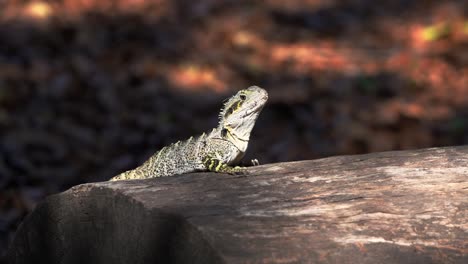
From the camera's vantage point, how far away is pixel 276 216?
3189 mm

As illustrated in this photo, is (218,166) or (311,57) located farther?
(311,57)

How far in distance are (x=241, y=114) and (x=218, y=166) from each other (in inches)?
32.3

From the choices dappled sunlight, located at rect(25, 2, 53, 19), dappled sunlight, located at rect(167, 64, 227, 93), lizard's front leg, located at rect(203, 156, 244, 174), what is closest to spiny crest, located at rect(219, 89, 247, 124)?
lizard's front leg, located at rect(203, 156, 244, 174)

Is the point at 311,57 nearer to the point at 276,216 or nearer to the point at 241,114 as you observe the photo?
the point at 241,114

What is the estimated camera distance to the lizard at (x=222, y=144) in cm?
479

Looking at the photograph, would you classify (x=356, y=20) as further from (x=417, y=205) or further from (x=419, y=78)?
(x=417, y=205)

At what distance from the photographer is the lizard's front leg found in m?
3.90

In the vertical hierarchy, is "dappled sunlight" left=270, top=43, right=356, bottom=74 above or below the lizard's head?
above

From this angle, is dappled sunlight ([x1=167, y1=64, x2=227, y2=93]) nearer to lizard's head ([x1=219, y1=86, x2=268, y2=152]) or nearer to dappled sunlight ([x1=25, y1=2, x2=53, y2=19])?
dappled sunlight ([x1=25, y1=2, x2=53, y2=19])

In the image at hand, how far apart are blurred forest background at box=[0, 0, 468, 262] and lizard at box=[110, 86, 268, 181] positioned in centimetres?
161


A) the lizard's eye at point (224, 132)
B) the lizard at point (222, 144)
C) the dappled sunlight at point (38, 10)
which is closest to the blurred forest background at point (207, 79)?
the dappled sunlight at point (38, 10)

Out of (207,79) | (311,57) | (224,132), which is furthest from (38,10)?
(224,132)

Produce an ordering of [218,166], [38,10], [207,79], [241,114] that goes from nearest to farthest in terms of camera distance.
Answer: [218,166] → [241,114] → [207,79] → [38,10]

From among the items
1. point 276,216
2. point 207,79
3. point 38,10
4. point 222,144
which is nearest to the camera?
point 276,216
